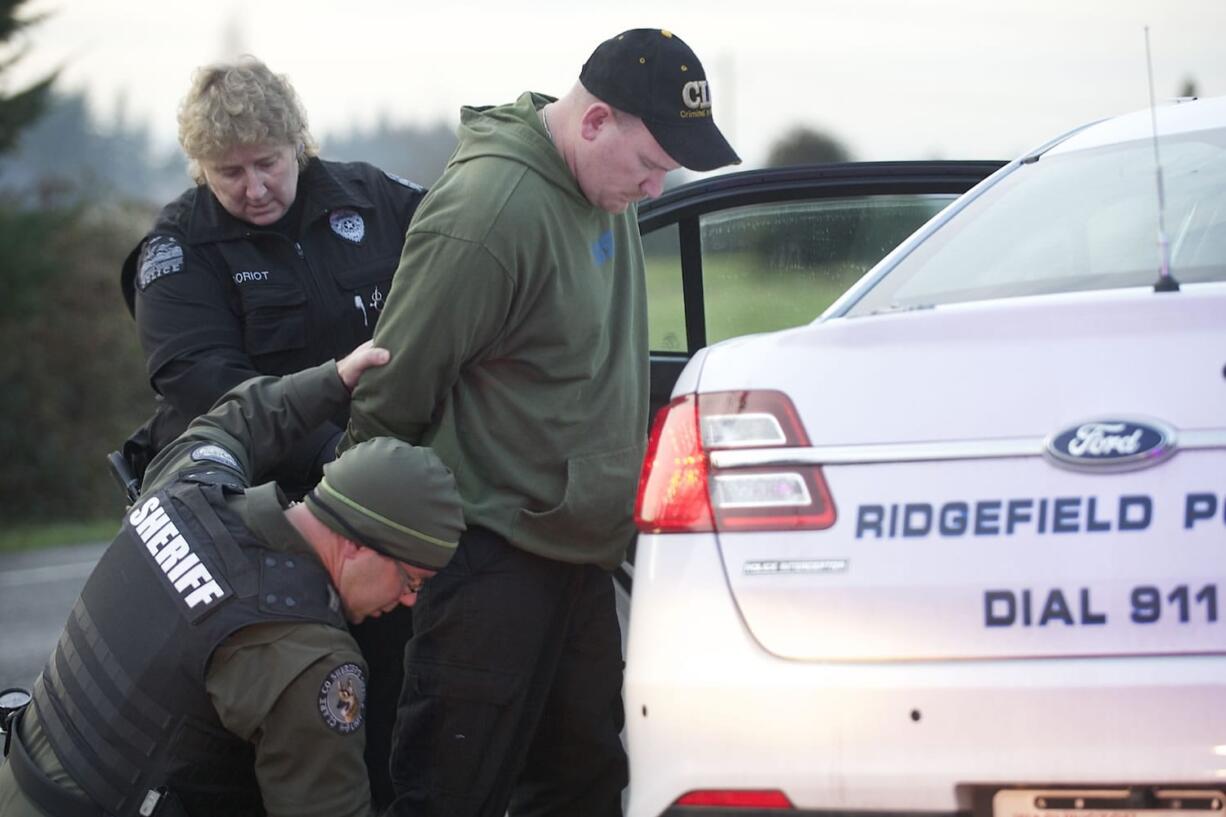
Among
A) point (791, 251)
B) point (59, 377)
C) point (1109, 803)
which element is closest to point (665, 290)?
point (791, 251)

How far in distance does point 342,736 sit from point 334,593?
9.7 inches

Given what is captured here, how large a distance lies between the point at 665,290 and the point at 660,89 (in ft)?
3.28

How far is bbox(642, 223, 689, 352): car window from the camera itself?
3.79 meters

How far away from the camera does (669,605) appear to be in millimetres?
2328

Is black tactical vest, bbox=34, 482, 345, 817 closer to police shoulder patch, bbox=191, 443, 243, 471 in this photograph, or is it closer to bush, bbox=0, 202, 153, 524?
police shoulder patch, bbox=191, 443, 243, 471

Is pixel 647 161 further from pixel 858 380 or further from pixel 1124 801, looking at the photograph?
pixel 1124 801

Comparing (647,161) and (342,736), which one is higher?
(647,161)

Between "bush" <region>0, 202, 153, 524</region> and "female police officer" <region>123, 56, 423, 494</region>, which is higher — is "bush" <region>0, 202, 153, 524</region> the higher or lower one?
the lower one

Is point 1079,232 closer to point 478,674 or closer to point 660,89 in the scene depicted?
point 660,89

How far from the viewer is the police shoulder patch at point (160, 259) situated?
3447 mm

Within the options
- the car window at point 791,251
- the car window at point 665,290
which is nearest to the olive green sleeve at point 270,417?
the car window at point 665,290

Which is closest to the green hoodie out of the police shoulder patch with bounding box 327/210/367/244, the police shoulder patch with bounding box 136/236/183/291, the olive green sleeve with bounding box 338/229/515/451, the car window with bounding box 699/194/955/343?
the olive green sleeve with bounding box 338/229/515/451

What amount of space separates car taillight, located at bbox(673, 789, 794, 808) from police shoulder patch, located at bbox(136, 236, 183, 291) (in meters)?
1.78

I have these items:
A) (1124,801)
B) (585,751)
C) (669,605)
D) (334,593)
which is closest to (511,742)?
(585,751)
